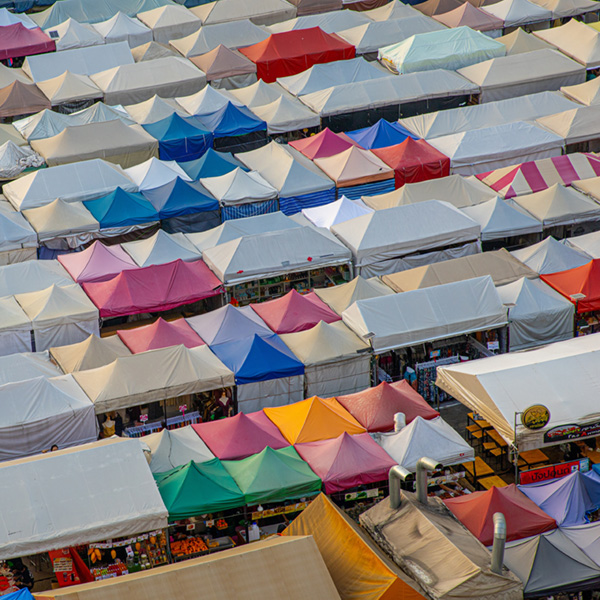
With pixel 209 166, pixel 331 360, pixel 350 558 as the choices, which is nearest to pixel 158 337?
pixel 331 360

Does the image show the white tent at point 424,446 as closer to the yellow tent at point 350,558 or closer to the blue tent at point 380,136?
the yellow tent at point 350,558

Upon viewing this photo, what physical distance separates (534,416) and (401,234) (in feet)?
27.9

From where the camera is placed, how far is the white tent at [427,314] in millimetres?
24234

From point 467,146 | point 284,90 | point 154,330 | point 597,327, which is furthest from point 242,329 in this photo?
point 284,90

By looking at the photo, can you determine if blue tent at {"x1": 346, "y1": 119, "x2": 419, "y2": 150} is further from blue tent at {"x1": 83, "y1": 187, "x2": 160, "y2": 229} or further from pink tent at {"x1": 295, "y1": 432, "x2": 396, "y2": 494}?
pink tent at {"x1": 295, "y1": 432, "x2": 396, "y2": 494}

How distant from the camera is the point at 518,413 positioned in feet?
68.2

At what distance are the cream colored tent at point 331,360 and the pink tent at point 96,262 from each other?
5.32 m

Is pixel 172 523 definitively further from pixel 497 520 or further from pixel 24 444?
pixel 497 520

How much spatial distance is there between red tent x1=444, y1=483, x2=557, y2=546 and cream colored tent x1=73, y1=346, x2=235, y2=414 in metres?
6.19

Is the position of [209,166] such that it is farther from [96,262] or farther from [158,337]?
[158,337]

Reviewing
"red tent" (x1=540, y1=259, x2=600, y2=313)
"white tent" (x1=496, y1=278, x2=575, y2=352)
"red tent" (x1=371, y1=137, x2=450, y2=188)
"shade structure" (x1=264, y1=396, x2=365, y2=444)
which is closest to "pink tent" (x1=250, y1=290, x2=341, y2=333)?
"shade structure" (x1=264, y1=396, x2=365, y2=444)

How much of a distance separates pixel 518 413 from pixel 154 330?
8417mm

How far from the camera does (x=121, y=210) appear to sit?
2944 centimetres

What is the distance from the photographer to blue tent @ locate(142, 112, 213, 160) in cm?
3378
